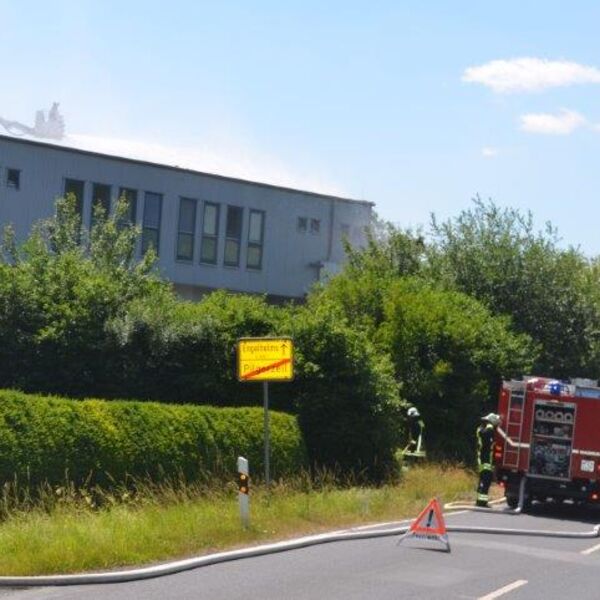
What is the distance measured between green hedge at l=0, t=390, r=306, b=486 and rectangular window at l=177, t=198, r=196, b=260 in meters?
21.5

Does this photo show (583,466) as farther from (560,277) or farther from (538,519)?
(560,277)

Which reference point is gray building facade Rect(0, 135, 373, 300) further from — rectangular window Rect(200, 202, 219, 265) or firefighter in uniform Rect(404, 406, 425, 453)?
firefighter in uniform Rect(404, 406, 425, 453)

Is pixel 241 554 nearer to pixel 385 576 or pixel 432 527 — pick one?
pixel 385 576

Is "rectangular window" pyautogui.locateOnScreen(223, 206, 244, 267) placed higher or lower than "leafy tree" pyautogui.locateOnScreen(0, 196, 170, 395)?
higher

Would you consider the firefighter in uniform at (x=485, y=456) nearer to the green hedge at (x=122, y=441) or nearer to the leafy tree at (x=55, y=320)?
the green hedge at (x=122, y=441)

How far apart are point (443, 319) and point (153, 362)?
9867 millimetres

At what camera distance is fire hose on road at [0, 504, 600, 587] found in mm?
11891

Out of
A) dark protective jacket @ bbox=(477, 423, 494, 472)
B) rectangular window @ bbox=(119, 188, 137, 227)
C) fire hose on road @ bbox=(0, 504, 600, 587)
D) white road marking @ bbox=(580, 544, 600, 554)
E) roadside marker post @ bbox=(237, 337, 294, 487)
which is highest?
rectangular window @ bbox=(119, 188, 137, 227)

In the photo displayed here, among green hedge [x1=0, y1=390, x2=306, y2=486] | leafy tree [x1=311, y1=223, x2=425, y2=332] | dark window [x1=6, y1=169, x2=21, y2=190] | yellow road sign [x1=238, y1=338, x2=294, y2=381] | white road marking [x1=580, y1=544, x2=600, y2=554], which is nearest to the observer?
green hedge [x1=0, y1=390, x2=306, y2=486]

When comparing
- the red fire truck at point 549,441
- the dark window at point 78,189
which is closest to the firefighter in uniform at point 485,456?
the red fire truck at point 549,441

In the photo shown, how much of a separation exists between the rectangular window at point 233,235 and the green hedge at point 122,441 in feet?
75.0

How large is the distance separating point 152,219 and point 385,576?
3118cm

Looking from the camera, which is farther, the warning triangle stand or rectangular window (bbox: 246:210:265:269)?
rectangular window (bbox: 246:210:265:269)

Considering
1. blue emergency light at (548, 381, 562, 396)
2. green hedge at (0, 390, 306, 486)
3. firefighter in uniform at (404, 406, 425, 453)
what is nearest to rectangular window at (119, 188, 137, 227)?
firefighter in uniform at (404, 406, 425, 453)
